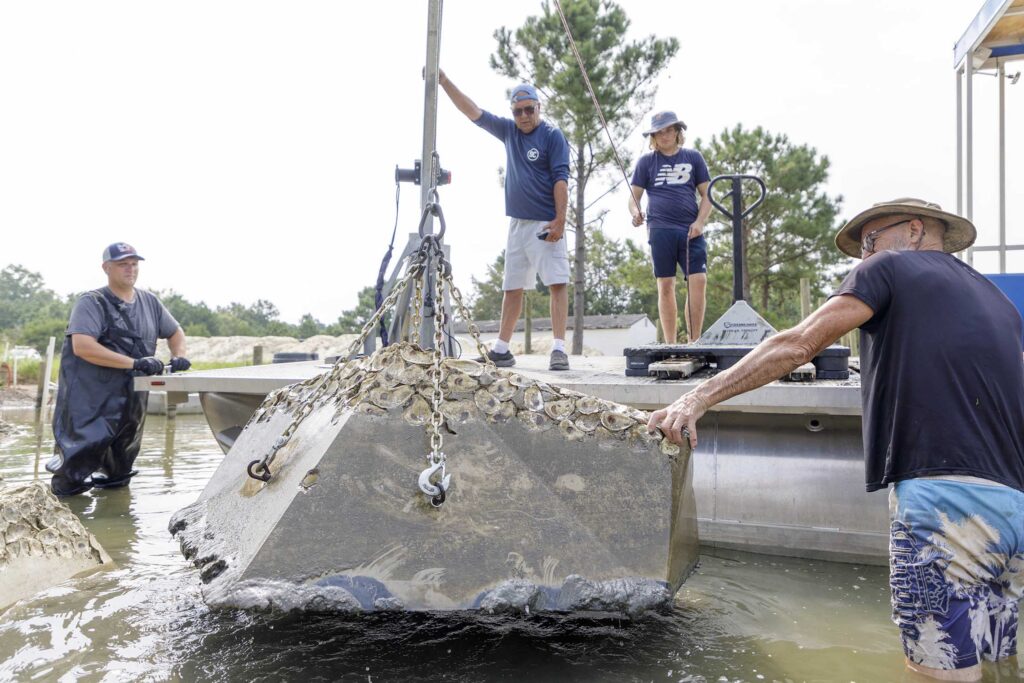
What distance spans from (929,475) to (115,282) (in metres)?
5.47

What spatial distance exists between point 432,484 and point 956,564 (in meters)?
1.54

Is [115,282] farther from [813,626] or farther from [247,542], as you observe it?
[813,626]

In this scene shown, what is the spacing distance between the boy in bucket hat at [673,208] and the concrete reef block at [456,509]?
300 cm

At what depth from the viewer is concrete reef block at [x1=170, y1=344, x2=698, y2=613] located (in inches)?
90.5

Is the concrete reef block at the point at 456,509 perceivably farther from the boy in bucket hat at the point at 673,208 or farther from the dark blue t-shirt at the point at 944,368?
the boy in bucket hat at the point at 673,208

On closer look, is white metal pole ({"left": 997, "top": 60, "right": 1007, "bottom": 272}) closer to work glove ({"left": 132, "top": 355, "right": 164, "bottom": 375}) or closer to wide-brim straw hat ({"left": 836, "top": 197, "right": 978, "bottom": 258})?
wide-brim straw hat ({"left": 836, "top": 197, "right": 978, "bottom": 258})

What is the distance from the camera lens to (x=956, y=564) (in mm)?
2086

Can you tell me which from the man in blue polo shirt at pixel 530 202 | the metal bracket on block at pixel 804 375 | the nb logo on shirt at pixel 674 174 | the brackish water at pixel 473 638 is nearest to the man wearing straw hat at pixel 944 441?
the brackish water at pixel 473 638

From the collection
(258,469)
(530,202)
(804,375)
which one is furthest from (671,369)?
(258,469)

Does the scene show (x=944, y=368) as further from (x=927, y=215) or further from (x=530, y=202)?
(x=530, y=202)

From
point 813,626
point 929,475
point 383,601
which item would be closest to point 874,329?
point 929,475

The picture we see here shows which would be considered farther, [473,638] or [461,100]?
[461,100]

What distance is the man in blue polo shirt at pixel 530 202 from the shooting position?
16.7 feet

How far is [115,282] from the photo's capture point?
5535 mm
